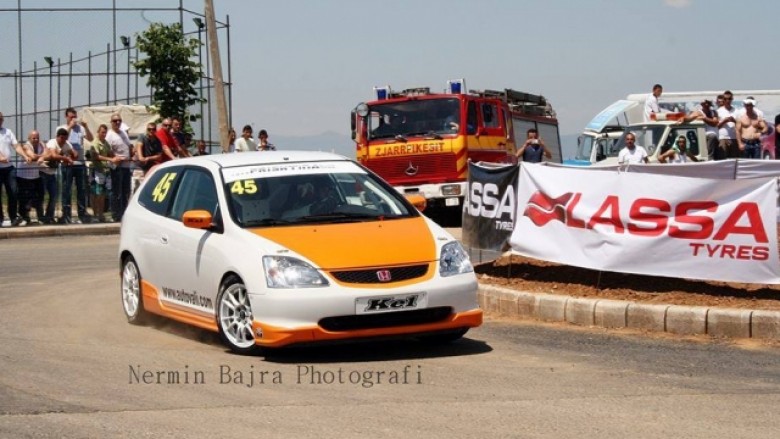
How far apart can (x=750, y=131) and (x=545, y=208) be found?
10.7 meters

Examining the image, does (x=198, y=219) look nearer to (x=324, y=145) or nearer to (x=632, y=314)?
(x=632, y=314)

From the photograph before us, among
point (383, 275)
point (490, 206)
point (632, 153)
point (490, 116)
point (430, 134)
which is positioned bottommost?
point (383, 275)

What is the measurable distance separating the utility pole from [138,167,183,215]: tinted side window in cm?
1675

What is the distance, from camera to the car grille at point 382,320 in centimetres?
967

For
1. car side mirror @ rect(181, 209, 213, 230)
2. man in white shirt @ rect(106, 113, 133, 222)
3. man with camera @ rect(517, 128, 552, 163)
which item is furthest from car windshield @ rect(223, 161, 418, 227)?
man with camera @ rect(517, 128, 552, 163)

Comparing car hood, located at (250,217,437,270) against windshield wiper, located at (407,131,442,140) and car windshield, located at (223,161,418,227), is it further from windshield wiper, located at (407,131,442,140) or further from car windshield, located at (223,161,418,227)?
windshield wiper, located at (407,131,442,140)

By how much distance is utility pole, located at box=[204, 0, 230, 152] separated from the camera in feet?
95.4

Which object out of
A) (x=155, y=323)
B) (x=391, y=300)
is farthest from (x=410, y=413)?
(x=155, y=323)

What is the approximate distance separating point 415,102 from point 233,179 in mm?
14426

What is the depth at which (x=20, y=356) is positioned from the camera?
988 centimetres

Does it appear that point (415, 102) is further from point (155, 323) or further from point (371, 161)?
point (155, 323)

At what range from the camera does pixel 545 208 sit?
1364 centimetres

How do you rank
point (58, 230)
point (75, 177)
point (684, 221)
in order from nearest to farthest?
point (684, 221), point (58, 230), point (75, 177)

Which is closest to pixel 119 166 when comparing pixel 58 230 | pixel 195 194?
pixel 58 230
